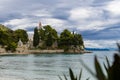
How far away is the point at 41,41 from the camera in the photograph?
153 meters

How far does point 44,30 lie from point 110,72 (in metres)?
154

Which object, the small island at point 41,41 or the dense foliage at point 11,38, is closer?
the dense foliage at point 11,38

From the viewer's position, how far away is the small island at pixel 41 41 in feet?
477

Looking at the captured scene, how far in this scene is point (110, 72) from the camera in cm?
209

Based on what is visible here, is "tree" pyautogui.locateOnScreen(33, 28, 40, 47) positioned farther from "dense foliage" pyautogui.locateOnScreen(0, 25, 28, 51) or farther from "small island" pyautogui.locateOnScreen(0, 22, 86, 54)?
"dense foliage" pyautogui.locateOnScreen(0, 25, 28, 51)

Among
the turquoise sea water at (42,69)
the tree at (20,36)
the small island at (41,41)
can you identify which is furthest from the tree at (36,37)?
the turquoise sea water at (42,69)

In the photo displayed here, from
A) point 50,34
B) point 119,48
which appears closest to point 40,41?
point 50,34

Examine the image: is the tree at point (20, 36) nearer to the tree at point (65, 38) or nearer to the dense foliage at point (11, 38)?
the dense foliage at point (11, 38)

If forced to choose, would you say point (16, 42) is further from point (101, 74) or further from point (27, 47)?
point (101, 74)

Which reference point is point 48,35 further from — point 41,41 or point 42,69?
point 42,69

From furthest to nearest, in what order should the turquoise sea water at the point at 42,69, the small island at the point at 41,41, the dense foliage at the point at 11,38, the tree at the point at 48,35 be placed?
the tree at the point at 48,35, the small island at the point at 41,41, the dense foliage at the point at 11,38, the turquoise sea water at the point at 42,69

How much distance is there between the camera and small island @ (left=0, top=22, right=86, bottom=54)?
145 metres

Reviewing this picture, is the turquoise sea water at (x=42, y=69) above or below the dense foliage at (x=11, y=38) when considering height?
below

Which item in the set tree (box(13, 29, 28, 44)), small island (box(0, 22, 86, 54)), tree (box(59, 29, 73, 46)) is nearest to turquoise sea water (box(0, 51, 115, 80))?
small island (box(0, 22, 86, 54))
